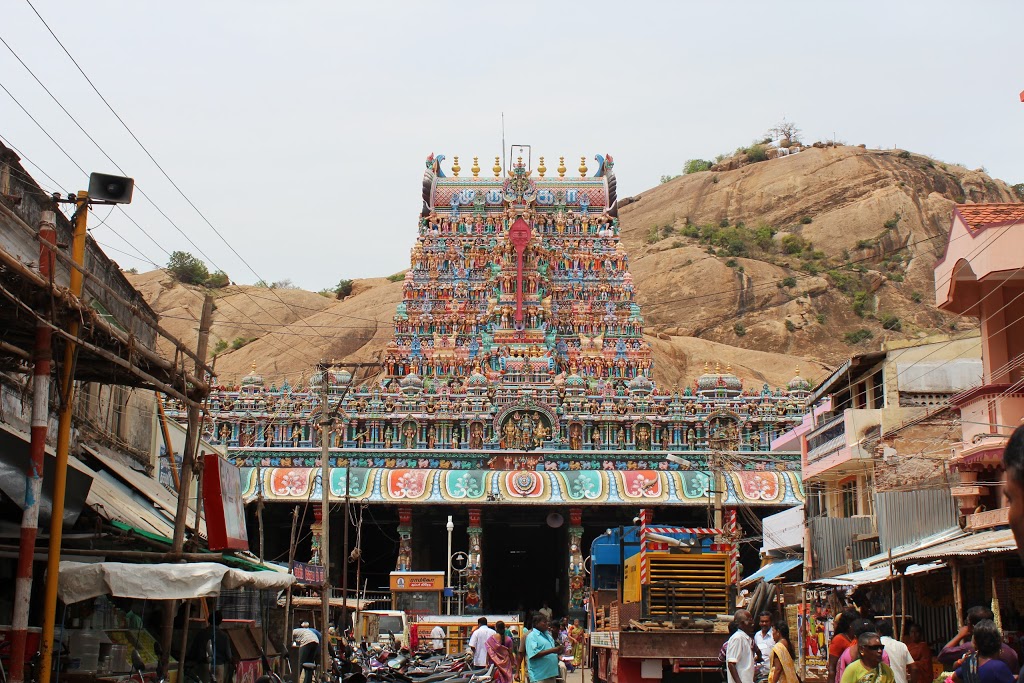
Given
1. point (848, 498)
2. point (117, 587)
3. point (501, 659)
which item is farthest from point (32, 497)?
point (848, 498)

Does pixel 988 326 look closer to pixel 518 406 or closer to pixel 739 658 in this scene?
pixel 739 658

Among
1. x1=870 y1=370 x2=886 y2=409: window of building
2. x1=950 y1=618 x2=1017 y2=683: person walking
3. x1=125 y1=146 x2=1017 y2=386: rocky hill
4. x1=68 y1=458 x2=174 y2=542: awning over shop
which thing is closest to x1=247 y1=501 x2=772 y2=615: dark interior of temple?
x1=870 y1=370 x2=886 y2=409: window of building

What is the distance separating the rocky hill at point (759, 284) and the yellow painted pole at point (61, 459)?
6821 centimetres

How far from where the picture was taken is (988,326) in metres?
22.7

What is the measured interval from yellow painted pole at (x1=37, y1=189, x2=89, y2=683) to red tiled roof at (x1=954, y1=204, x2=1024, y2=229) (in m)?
14.8

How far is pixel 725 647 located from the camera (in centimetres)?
1378

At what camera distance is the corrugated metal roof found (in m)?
15.8

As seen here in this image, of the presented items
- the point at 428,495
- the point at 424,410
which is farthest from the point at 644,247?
the point at 428,495

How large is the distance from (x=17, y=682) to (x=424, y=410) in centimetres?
3909

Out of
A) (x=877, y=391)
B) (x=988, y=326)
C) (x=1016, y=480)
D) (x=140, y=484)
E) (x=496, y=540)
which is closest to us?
(x=1016, y=480)

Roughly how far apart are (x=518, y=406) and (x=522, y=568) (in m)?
10.8

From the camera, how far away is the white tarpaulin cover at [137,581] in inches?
559

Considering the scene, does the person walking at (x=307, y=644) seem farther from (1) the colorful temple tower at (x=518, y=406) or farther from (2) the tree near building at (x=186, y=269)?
(2) the tree near building at (x=186, y=269)

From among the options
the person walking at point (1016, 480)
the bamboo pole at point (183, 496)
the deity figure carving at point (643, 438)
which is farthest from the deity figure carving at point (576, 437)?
the person walking at point (1016, 480)
